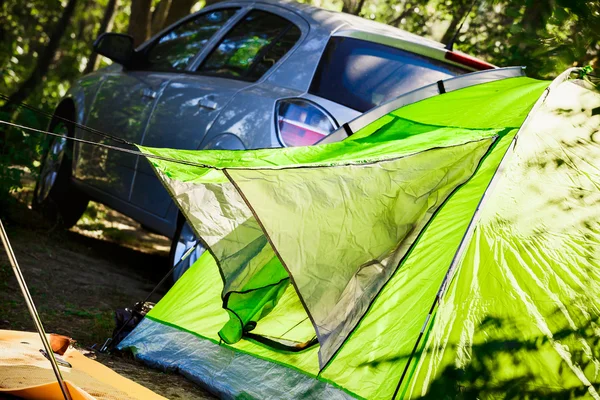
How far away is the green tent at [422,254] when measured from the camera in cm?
303

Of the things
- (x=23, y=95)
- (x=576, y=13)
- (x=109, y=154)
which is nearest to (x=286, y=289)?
(x=576, y=13)

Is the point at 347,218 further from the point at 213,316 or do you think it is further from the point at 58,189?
the point at 58,189

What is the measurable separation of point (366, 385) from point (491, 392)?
17.7 inches

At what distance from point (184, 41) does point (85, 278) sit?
1.89 meters

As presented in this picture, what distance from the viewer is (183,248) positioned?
4941mm

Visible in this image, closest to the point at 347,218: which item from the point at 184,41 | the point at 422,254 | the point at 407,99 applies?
the point at 422,254

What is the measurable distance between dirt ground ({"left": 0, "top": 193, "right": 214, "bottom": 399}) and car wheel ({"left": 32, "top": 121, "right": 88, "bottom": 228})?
117 millimetres

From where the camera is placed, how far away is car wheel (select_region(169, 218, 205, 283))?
478 cm

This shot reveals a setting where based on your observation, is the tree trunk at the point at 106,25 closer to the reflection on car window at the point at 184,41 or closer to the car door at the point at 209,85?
the reflection on car window at the point at 184,41

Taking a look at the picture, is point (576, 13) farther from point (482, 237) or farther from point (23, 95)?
point (23, 95)

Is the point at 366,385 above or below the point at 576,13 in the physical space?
below

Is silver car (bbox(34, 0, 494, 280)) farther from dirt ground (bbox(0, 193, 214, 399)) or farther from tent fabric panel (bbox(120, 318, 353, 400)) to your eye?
tent fabric panel (bbox(120, 318, 353, 400))

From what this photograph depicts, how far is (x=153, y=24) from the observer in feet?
41.8

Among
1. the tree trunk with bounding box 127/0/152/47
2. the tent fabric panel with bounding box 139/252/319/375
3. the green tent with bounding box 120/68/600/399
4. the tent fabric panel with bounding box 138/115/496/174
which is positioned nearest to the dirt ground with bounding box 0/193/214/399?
the tent fabric panel with bounding box 139/252/319/375
